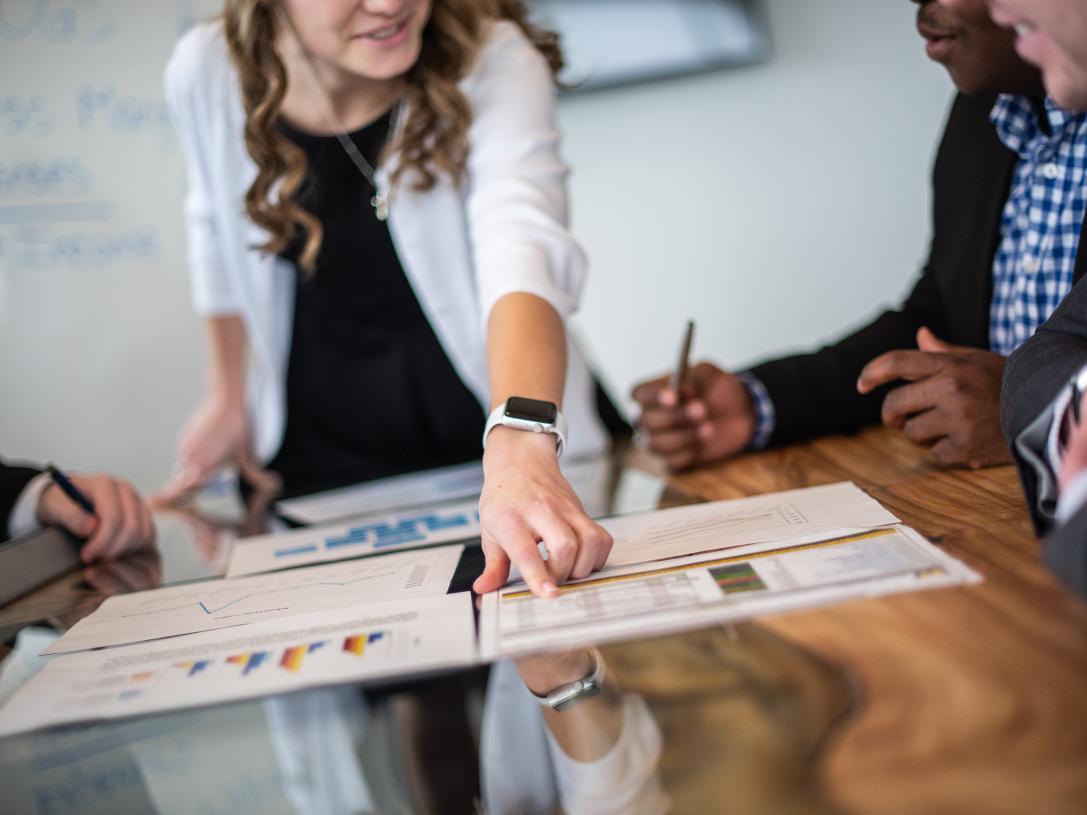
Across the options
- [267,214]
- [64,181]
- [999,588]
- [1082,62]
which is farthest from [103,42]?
[999,588]

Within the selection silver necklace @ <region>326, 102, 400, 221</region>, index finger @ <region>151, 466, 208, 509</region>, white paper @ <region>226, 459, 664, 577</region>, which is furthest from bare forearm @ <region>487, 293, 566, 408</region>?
index finger @ <region>151, 466, 208, 509</region>

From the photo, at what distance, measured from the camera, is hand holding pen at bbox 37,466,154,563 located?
1099 millimetres

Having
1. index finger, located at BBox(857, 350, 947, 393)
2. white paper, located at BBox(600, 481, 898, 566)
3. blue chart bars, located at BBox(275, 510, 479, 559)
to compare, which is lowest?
blue chart bars, located at BBox(275, 510, 479, 559)

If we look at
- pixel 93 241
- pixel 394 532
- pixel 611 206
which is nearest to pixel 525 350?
pixel 394 532

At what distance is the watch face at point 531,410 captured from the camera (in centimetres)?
85

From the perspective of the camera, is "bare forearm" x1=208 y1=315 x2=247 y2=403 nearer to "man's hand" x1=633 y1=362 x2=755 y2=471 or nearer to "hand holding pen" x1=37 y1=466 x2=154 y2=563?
"hand holding pen" x1=37 y1=466 x2=154 y2=563

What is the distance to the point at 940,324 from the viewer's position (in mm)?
1247

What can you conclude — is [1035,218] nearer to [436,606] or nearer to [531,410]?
[531,410]

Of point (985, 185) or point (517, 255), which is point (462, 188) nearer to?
point (517, 255)

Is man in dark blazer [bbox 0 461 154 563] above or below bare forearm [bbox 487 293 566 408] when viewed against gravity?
below

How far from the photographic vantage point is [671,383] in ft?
3.93

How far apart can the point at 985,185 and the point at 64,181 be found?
2.46 metres

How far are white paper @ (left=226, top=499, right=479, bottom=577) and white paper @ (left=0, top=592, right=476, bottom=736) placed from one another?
22cm

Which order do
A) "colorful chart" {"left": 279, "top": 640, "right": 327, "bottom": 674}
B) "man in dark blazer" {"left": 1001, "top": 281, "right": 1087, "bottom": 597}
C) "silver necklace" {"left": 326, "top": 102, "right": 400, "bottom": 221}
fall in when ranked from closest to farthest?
"man in dark blazer" {"left": 1001, "top": 281, "right": 1087, "bottom": 597} < "colorful chart" {"left": 279, "top": 640, "right": 327, "bottom": 674} < "silver necklace" {"left": 326, "top": 102, "right": 400, "bottom": 221}
